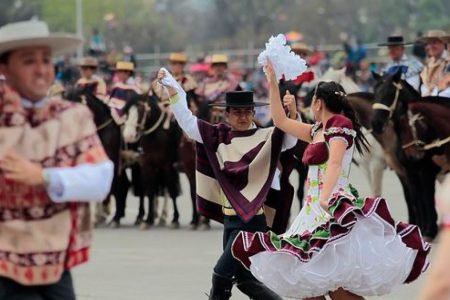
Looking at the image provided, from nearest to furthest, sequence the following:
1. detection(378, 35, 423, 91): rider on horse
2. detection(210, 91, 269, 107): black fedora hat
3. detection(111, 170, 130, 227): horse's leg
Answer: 1. detection(210, 91, 269, 107): black fedora hat
2. detection(378, 35, 423, 91): rider on horse
3. detection(111, 170, 130, 227): horse's leg

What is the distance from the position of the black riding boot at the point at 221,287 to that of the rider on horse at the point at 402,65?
720 centimetres

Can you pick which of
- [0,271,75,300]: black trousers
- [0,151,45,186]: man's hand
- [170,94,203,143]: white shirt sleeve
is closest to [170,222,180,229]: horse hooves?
[170,94,203,143]: white shirt sleeve

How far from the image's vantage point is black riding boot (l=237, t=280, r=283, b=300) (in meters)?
9.80

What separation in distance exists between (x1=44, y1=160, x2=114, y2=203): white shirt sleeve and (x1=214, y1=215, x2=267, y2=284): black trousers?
3724 mm

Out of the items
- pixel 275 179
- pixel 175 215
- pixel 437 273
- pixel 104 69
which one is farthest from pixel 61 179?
pixel 104 69

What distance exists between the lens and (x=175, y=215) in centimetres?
1873

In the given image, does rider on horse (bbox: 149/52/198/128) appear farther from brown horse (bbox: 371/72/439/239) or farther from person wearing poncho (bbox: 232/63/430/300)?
person wearing poncho (bbox: 232/63/430/300)

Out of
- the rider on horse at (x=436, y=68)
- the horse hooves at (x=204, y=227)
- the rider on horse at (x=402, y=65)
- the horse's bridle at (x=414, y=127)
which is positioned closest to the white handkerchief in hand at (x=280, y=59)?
the horse's bridle at (x=414, y=127)

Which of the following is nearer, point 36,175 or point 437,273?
point 437,273

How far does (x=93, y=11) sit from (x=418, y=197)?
7226cm

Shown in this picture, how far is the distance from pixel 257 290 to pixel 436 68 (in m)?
8.13

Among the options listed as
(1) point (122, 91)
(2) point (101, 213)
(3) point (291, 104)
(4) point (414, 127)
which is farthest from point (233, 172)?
(1) point (122, 91)

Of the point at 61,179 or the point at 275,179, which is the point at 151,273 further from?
the point at 61,179

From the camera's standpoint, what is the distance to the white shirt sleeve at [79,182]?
→ 19.4ft
